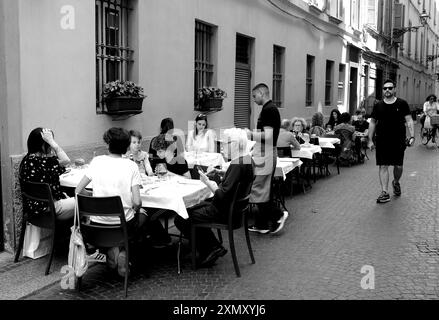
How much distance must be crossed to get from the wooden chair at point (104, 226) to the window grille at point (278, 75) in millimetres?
11452

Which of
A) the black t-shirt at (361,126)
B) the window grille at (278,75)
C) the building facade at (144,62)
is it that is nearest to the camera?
the building facade at (144,62)

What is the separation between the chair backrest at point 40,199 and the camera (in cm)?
537

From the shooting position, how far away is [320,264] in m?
5.72

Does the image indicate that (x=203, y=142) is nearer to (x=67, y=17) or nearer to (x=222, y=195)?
(x=67, y=17)

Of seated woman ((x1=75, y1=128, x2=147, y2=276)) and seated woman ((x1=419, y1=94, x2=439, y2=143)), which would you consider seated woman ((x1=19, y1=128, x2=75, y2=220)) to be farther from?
seated woman ((x1=419, y1=94, x2=439, y2=143))

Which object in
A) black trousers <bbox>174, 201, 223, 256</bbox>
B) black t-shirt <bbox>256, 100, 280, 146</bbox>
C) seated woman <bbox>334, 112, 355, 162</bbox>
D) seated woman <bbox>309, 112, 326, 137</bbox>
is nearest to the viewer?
black trousers <bbox>174, 201, 223, 256</bbox>

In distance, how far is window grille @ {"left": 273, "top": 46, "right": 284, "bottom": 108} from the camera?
1585 centimetres

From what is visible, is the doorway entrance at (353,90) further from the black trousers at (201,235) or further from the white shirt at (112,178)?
the white shirt at (112,178)

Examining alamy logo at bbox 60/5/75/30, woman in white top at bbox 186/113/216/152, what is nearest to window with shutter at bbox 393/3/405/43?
woman in white top at bbox 186/113/216/152

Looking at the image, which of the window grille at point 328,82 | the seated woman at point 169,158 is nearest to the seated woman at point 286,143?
the seated woman at point 169,158

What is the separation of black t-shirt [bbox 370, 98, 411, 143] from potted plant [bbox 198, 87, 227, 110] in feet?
11.2

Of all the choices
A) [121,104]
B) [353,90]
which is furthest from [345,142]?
[353,90]

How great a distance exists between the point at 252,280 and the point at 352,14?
66.6 ft
